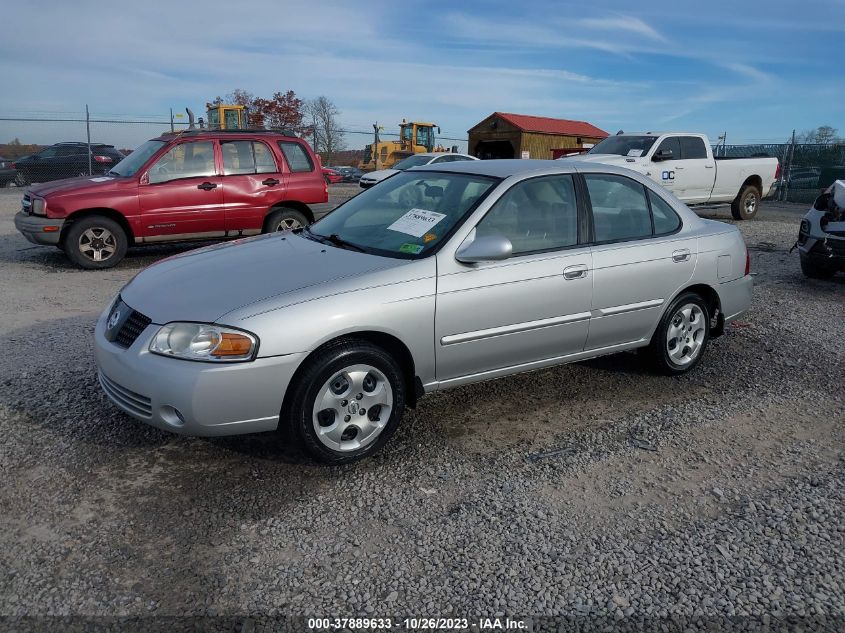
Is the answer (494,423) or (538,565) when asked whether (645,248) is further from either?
(538,565)

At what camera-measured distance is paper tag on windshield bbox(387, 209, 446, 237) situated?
4164mm

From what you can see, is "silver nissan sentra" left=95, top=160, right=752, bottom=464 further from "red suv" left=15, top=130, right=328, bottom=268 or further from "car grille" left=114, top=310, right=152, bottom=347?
"red suv" left=15, top=130, right=328, bottom=268

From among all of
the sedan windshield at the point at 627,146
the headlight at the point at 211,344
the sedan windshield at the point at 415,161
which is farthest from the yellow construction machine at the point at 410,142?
the headlight at the point at 211,344

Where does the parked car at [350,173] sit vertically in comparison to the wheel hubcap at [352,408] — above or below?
above

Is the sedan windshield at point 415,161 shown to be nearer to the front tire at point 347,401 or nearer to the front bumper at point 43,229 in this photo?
the front bumper at point 43,229

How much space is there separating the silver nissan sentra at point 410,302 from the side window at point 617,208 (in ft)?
0.04

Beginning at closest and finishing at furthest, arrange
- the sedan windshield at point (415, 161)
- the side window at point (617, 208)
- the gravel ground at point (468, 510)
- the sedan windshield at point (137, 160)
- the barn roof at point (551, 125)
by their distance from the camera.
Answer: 1. the gravel ground at point (468, 510)
2. the side window at point (617, 208)
3. the sedan windshield at point (137, 160)
4. the sedan windshield at point (415, 161)
5. the barn roof at point (551, 125)

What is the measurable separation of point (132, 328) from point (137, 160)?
6.57 meters

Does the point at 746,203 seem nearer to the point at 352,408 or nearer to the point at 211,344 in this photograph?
the point at 352,408

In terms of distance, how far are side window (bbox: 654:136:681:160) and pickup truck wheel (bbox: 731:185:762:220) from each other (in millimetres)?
2413

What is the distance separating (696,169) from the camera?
14.5m

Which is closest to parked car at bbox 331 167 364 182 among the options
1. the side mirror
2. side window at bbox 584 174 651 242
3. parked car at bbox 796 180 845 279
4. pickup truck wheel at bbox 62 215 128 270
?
pickup truck wheel at bbox 62 215 128 270

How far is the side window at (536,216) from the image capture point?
422 centimetres

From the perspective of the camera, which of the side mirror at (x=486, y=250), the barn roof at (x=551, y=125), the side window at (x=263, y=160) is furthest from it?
the barn roof at (x=551, y=125)
